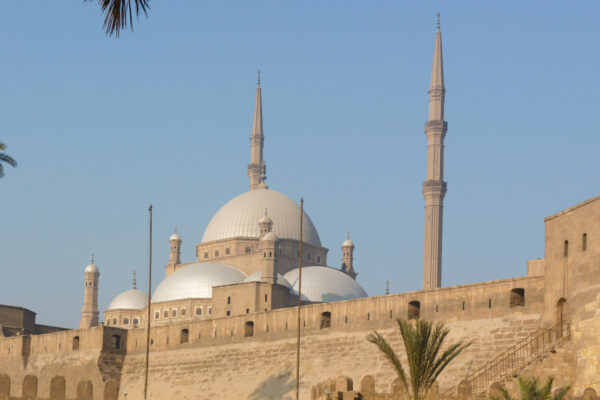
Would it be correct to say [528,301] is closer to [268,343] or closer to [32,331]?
[268,343]

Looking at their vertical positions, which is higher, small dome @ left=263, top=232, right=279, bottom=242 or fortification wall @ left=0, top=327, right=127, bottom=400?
small dome @ left=263, top=232, right=279, bottom=242

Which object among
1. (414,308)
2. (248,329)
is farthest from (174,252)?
(414,308)

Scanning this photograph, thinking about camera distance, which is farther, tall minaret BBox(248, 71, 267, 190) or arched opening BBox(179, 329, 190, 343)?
tall minaret BBox(248, 71, 267, 190)

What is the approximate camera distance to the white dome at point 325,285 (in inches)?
2832

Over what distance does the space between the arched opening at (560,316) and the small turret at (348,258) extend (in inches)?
2117

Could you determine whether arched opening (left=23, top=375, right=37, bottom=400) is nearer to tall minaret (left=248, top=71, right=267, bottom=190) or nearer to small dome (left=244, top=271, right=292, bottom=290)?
small dome (left=244, top=271, right=292, bottom=290)

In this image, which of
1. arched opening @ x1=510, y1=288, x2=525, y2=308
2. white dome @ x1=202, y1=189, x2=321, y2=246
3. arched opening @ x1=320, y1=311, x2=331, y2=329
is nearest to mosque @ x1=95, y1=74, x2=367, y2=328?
white dome @ x1=202, y1=189, x2=321, y2=246

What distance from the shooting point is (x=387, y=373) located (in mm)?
37219

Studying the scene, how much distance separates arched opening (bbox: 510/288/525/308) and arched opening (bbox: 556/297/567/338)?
3.08 m

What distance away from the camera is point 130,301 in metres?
85.5

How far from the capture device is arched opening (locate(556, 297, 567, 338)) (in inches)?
1203

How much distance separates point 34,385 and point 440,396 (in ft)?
34.9

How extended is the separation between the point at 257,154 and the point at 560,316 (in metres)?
68.2

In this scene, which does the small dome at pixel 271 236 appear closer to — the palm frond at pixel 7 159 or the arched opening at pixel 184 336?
the arched opening at pixel 184 336
